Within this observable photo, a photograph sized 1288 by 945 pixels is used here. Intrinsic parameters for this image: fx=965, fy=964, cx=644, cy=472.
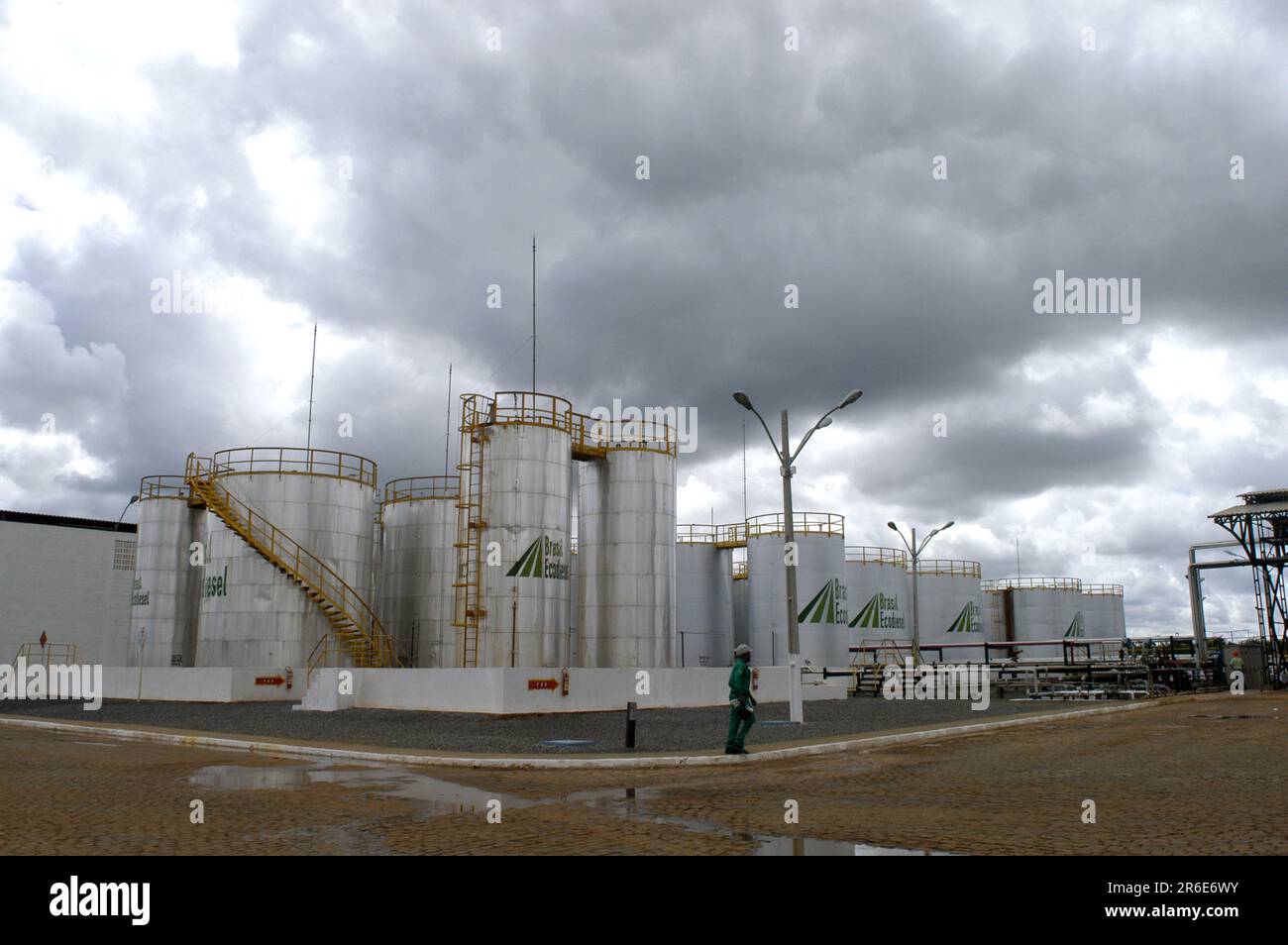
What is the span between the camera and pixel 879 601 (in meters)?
60.9

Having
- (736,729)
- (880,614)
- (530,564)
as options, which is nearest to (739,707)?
(736,729)

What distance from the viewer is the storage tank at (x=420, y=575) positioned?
139ft

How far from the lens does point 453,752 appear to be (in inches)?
714

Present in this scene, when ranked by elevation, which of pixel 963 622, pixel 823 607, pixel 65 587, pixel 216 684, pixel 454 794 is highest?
pixel 65 587

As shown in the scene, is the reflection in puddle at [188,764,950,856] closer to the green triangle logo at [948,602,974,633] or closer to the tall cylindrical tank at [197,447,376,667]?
the tall cylindrical tank at [197,447,376,667]

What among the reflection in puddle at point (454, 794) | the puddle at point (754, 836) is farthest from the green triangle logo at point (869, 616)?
the puddle at point (754, 836)

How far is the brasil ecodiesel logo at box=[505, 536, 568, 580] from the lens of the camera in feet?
106

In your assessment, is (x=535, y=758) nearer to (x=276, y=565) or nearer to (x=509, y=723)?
(x=509, y=723)

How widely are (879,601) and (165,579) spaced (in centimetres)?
4052

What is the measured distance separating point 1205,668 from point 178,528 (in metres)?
51.8

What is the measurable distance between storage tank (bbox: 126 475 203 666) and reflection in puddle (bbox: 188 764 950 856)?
98.7ft
